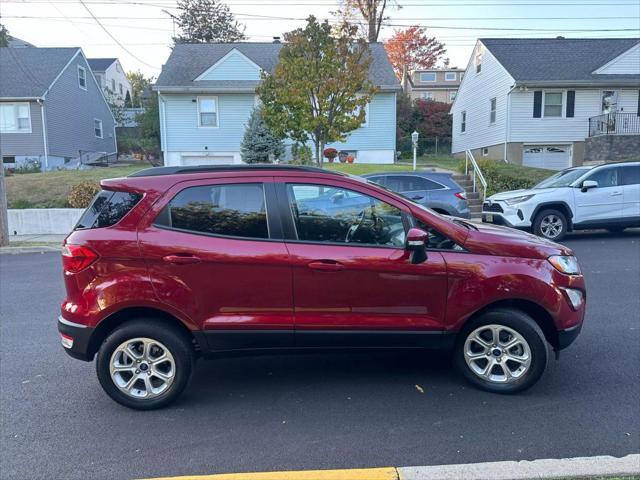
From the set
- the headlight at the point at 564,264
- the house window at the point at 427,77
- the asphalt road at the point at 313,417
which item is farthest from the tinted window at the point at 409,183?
the house window at the point at 427,77

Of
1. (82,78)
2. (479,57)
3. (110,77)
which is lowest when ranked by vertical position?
(82,78)

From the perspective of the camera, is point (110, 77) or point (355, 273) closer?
point (355, 273)

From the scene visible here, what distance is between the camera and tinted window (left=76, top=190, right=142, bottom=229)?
3.74 metres

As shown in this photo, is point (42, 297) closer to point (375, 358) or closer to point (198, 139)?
point (375, 358)

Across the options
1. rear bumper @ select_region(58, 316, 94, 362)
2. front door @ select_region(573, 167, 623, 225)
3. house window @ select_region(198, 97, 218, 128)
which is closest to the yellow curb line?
rear bumper @ select_region(58, 316, 94, 362)

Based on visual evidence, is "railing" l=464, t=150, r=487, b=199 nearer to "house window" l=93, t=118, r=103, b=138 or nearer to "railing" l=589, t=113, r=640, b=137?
"railing" l=589, t=113, r=640, b=137

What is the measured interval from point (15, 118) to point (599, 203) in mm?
27608

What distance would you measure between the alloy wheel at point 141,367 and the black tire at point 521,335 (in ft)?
7.57

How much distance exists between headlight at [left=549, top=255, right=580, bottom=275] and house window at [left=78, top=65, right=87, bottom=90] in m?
32.6

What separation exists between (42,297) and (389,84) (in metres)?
19.5

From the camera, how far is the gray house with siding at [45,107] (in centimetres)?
2588

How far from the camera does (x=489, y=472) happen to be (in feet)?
9.38

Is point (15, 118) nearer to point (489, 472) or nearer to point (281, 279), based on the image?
point (281, 279)

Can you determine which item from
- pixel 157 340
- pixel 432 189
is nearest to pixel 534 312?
pixel 157 340
